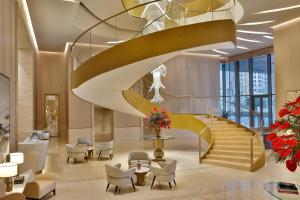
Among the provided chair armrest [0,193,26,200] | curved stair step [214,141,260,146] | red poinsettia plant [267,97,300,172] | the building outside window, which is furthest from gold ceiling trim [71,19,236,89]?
the building outside window

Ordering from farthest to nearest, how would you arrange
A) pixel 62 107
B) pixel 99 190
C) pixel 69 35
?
1. pixel 62 107
2. pixel 69 35
3. pixel 99 190

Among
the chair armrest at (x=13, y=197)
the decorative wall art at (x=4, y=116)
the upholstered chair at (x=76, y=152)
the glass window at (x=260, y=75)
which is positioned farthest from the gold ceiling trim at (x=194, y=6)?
the glass window at (x=260, y=75)

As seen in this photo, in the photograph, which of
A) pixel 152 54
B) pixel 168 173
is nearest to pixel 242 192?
pixel 168 173

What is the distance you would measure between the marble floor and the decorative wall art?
1.51 m

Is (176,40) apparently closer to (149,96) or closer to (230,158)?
(230,158)

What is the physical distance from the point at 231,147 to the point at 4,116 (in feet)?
24.1

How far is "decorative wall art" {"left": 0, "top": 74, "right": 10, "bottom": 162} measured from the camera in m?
6.07

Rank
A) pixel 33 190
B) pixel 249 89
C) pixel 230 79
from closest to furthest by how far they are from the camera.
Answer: pixel 33 190 < pixel 249 89 < pixel 230 79

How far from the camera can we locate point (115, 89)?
925 centimetres

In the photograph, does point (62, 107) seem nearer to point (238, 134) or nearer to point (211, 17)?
point (238, 134)

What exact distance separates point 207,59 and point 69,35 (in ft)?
30.9

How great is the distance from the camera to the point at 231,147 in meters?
9.87

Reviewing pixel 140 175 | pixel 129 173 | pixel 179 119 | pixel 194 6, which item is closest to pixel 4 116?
pixel 129 173

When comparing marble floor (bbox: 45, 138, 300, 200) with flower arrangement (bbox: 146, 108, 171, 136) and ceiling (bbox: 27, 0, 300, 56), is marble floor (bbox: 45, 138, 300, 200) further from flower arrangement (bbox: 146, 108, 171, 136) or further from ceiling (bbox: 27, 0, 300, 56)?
ceiling (bbox: 27, 0, 300, 56)
